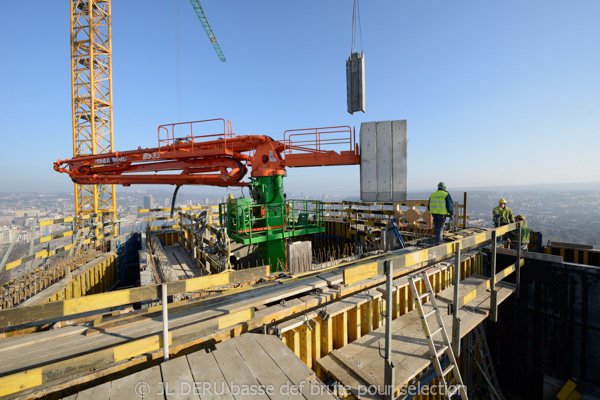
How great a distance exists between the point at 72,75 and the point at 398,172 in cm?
3475

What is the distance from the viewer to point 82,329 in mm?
3414

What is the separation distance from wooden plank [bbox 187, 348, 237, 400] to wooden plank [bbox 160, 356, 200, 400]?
54mm

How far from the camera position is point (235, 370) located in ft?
8.40

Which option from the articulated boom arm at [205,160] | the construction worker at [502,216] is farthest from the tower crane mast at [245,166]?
the construction worker at [502,216]

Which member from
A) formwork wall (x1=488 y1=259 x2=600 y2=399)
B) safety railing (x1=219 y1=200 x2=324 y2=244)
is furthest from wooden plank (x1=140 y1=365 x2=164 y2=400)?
formwork wall (x1=488 y1=259 x2=600 y2=399)

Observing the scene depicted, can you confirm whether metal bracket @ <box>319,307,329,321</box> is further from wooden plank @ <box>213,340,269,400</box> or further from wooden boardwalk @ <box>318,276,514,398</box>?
wooden plank @ <box>213,340,269,400</box>

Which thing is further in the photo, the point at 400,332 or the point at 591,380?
the point at 591,380

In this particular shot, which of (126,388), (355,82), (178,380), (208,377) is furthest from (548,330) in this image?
(126,388)

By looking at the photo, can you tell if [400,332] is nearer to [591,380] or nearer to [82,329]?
[82,329]

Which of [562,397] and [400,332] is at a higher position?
[400,332]

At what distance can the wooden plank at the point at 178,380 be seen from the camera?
2256 mm

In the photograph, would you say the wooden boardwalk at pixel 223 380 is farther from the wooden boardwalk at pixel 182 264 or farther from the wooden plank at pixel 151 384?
the wooden boardwalk at pixel 182 264

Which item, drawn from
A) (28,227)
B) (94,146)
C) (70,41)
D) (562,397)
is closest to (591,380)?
(562,397)

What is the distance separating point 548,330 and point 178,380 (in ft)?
33.6
